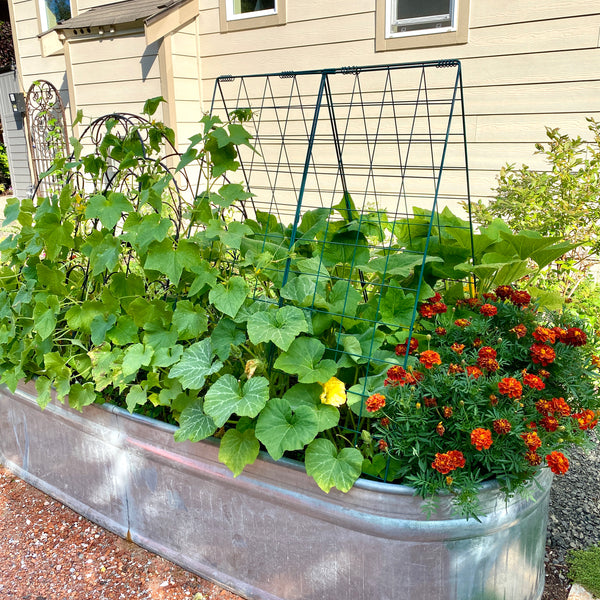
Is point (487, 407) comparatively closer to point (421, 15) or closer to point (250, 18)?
point (421, 15)

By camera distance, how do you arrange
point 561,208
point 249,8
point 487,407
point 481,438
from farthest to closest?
point 249,8, point 561,208, point 487,407, point 481,438

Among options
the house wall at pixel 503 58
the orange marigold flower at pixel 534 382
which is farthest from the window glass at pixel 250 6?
the orange marigold flower at pixel 534 382

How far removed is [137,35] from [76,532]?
3942 millimetres

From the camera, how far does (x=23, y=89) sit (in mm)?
6270

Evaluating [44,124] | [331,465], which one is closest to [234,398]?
[331,465]

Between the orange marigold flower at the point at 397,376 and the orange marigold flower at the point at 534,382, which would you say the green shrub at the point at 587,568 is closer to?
the orange marigold flower at the point at 534,382

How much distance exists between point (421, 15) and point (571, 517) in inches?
116

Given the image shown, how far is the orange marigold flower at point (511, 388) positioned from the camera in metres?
1.23

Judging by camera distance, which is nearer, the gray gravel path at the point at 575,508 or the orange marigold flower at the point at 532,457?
the orange marigold flower at the point at 532,457

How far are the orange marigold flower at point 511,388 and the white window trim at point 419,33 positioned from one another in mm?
2751

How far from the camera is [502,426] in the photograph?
120cm

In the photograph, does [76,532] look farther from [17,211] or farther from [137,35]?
[137,35]

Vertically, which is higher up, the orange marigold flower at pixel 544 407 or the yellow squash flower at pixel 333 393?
the orange marigold flower at pixel 544 407

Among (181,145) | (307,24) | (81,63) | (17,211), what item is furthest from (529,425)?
(81,63)
